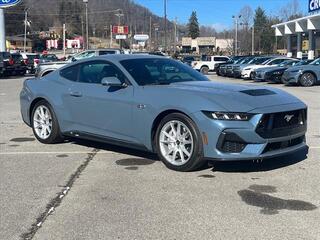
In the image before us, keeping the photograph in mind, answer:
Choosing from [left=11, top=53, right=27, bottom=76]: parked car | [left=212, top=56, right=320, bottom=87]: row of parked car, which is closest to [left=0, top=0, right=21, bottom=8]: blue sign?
[left=11, top=53, right=27, bottom=76]: parked car

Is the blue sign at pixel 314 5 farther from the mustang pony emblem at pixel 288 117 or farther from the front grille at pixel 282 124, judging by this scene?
the mustang pony emblem at pixel 288 117

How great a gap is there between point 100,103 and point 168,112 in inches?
48.5

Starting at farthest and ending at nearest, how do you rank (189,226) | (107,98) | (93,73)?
(93,73) < (107,98) < (189,226)

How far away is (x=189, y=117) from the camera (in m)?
6.22

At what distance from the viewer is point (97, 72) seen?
25.0 feet

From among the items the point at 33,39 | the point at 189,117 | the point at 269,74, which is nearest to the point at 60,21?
the point at 33,39

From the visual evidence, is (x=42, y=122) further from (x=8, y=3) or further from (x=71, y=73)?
(x=8, y=3)

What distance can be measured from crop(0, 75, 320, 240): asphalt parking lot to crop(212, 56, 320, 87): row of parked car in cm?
1711

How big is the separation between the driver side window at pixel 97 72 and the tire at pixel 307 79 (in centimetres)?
1802

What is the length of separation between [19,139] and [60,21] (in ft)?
374

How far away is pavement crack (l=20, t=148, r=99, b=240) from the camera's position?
172 inches

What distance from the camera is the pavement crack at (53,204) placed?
438 centimetres

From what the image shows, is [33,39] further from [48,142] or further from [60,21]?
[48,142]

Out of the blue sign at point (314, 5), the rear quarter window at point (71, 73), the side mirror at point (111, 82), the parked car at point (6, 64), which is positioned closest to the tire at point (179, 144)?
the side mirror at point (111, 82)
